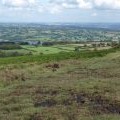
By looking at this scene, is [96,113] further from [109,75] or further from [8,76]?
[8,76]

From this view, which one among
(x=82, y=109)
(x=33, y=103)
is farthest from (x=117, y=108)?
(x=33, y=103)

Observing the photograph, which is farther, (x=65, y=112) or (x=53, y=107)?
(x=53, y=107)

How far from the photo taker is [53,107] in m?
14.5

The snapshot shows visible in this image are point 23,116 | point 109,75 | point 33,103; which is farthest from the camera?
point 109,75

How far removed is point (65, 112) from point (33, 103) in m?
2.47

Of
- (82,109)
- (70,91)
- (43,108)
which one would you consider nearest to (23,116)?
(43,108)

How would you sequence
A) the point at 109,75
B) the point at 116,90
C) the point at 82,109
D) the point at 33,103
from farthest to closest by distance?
the point at 109,75, the point at 116,90, the point at 33,103, the point at 82,109

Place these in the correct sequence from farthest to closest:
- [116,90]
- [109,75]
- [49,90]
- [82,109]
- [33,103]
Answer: [109,75], [49,90], [116,90], [33,103], [82,109]

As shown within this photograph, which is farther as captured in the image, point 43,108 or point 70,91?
point 70,91

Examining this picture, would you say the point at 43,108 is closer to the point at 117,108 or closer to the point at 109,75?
the point at 117,108

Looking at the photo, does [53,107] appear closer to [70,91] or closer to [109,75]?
[70,91]

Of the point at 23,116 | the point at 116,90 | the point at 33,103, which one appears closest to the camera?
the point at 23,116

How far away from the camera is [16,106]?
14.7m

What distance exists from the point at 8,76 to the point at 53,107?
12.2m
